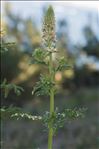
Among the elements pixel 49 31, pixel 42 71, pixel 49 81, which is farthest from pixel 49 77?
pixel 42 71

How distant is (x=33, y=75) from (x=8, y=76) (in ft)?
3.72

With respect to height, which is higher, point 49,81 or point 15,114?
point 49,81

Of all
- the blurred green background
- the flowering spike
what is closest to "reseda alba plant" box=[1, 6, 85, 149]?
the flowering spike

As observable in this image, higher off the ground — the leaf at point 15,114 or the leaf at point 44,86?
the leaf at point 44,86

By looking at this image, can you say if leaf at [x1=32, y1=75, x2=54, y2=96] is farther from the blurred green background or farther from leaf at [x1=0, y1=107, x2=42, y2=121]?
the blurred green background

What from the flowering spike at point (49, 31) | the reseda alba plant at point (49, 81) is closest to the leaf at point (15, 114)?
the reseda alba plant at point (49, 81)

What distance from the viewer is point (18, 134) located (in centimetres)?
1792

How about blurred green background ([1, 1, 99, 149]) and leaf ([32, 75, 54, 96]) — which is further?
blurred green background ([1, 1, 99, 149])

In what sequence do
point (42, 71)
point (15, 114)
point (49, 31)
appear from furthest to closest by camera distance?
point (42, 71) → point (15, 114) → point (49, 31)

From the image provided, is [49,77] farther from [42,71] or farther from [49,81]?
[42,71]

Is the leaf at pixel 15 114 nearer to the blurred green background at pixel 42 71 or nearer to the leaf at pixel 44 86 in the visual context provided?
the leaf at pixel 44 86

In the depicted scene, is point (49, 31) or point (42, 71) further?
point (42, 71)

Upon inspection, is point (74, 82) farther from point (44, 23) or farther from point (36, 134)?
point (44, 23)

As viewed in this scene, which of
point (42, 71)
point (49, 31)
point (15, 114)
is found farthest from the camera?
point (42, 71)
